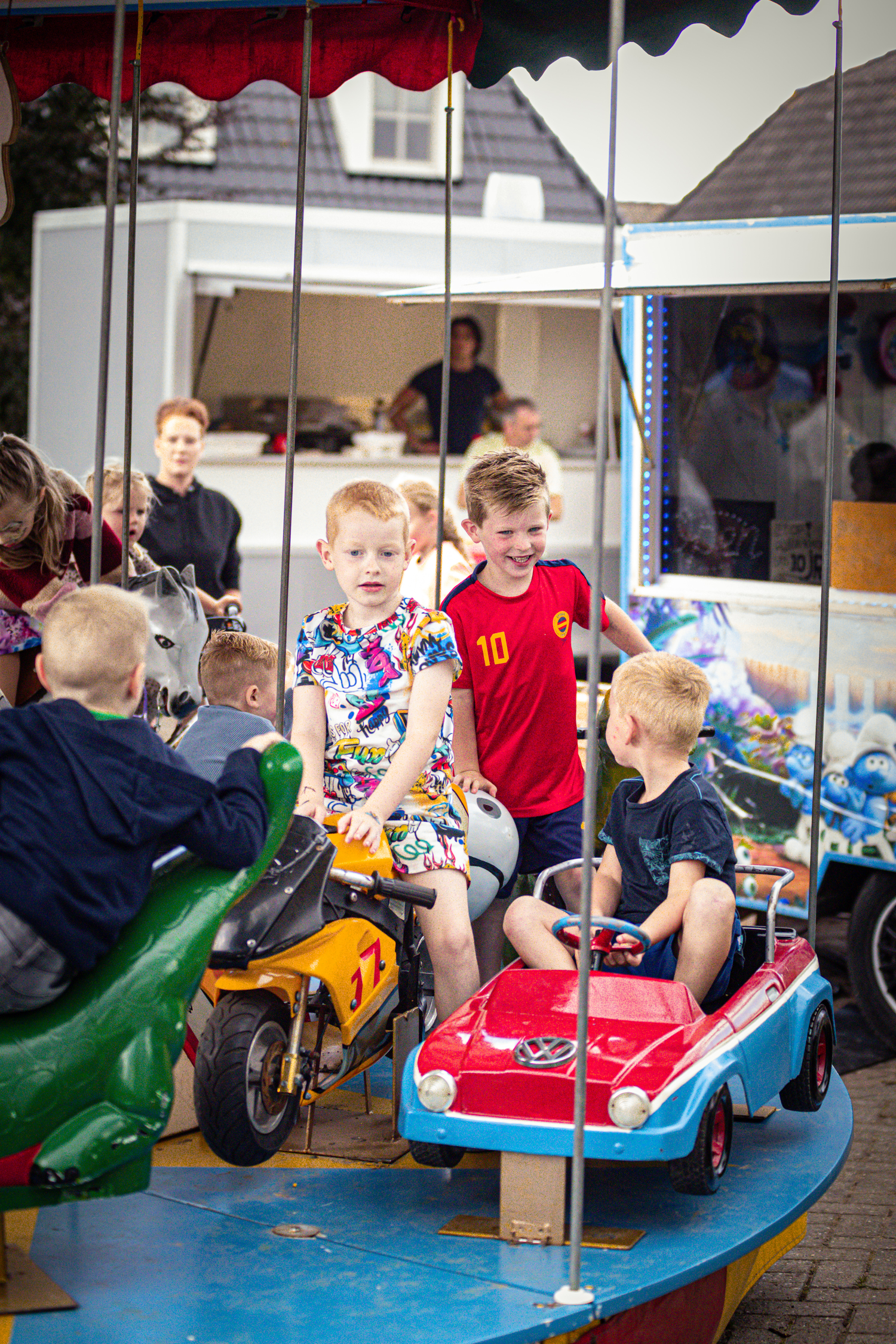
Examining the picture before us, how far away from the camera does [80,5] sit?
4641mm

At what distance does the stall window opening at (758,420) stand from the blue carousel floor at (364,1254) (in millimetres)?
3750

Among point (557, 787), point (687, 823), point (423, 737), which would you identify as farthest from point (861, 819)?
point (423, 737)

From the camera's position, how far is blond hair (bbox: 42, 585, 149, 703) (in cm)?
259

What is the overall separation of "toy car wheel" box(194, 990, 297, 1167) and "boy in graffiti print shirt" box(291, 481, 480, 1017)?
1.84ft

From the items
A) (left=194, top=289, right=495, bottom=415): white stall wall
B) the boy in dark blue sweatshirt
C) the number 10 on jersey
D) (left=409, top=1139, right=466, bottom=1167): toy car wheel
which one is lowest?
(left=409, top=1139, right=466, bottom=1167): toy car wheel

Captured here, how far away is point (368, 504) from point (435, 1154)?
1419 millimetres

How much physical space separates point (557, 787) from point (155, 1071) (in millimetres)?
1837

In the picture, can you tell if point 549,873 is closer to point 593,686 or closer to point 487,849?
point 487,849

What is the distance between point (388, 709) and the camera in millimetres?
3623

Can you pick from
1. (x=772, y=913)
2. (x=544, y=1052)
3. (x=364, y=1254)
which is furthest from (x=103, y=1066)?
(x=772, y=913)

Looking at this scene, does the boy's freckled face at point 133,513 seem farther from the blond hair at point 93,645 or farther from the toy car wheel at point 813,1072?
the toy car wheel at point 813,1072

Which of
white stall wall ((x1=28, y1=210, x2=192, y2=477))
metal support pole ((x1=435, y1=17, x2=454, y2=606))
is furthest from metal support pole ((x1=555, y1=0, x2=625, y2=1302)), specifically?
white stall wall ((x1=28, y1=210, x2=192, y2=477))

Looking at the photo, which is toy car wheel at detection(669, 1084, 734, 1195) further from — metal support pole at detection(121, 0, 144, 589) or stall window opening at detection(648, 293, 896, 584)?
stall window opening at detection(648, 293, 896, 584)

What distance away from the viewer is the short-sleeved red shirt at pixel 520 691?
414cm
